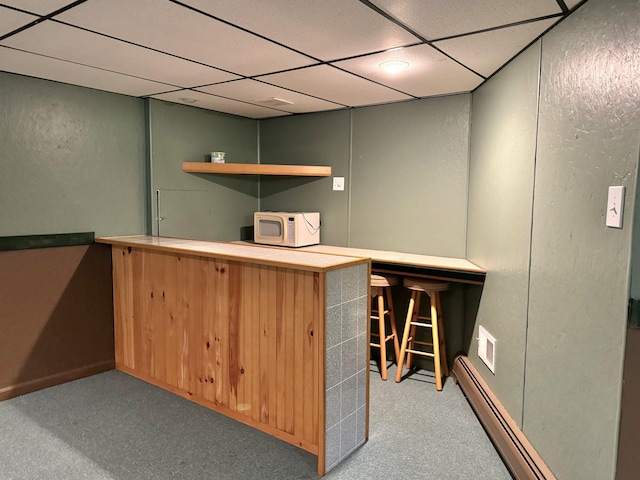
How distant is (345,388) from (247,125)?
112 inches

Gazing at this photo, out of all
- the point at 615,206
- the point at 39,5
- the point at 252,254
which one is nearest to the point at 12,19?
the point at 39,5

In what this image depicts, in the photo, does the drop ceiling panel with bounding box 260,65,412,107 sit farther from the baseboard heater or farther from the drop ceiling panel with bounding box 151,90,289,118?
the baseboard heater

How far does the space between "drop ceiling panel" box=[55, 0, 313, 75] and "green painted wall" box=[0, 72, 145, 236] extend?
3.78 ft

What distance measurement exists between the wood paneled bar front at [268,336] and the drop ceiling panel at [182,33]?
3.42ft

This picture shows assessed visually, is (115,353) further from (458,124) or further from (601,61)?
(601,61)

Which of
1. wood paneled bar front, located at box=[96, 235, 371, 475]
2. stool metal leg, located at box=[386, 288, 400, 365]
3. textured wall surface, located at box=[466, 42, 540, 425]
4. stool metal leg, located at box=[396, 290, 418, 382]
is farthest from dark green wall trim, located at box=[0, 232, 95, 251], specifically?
textured wall surface, located at box=[466, 42, 540, 425]

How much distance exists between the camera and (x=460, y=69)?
8.46ft

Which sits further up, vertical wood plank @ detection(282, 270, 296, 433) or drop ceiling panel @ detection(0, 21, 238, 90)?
drop ceiling panel @ detection(0, 21, 238, 90)

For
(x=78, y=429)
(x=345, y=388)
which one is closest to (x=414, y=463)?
(x=345, y=388)

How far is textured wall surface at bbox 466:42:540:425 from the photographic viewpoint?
2191 mm

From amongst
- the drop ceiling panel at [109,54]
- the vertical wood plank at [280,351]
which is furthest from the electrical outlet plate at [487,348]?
the drop ceiling panel at [109,54]

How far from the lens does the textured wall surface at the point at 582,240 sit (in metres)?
1.42

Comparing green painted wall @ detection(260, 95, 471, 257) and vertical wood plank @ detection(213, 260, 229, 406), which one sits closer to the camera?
vertical wood plank @ detection(213, 260, 229, 406)

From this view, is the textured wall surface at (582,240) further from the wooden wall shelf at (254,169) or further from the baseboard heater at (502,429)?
the wooden wall shelf at (254,169)
